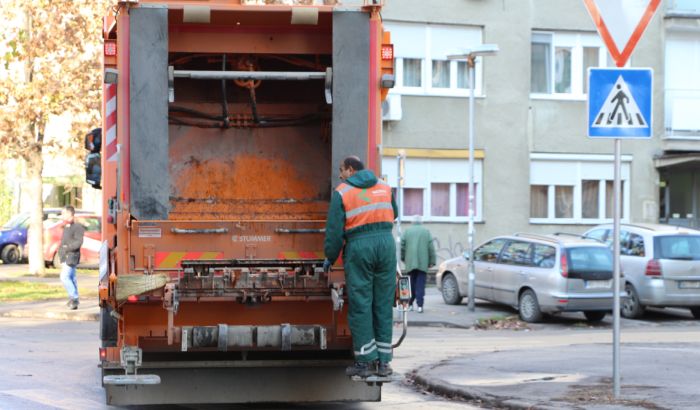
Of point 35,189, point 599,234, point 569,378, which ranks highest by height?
point 35,189

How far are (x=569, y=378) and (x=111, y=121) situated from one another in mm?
5116

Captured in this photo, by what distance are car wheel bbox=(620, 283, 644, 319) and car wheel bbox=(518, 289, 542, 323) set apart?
200 cm

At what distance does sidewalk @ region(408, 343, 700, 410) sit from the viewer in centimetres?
1023

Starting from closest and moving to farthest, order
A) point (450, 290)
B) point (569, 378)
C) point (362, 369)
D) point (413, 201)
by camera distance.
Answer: point (362, 369) < point (569, 378) < point (450, 290) < point (413, 201)

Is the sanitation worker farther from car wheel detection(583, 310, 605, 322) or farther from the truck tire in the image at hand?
car wheel detection(583, 310, 605, 322)

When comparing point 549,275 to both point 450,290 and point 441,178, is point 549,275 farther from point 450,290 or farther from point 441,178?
point 441,178

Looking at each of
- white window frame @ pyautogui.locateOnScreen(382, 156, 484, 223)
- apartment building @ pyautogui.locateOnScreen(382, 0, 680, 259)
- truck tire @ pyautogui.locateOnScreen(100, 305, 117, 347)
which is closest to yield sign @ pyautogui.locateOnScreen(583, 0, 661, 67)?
truck tire @ pyautogui.locateOnScreen(100, 305, 117, 347)

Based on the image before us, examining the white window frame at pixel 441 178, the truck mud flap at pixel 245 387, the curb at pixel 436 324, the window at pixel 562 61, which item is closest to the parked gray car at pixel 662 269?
the curb at pixel 436 324

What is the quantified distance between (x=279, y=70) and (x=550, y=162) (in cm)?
2265

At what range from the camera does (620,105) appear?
10250mm

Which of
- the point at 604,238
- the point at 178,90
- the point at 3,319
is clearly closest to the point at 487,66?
the point at 604,238

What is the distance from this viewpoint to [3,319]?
20.0 metres

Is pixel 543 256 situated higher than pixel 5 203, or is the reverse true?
pixel 5 203

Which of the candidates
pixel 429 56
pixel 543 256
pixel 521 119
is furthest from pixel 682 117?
pixel 543 256
